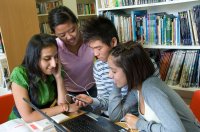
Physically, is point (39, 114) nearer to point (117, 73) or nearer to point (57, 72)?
point (57, 72)

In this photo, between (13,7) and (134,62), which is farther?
(13,7)

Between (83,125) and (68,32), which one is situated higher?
(68,32)

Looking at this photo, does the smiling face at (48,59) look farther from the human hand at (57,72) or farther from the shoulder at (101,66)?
the shoulder at (101,66)

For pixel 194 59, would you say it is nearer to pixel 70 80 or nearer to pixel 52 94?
pixel 70 80

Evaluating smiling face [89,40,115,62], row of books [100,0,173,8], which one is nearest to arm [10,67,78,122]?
smiling face [89,40,115,62]

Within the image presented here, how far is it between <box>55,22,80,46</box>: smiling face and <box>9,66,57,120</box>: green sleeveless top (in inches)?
12.1

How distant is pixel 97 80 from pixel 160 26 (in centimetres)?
87

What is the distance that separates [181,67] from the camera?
191 centimetres

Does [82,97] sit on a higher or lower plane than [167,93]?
lower

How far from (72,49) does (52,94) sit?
436mm

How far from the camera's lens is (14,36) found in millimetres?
2246

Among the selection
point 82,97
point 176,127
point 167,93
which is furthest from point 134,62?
point 82,97

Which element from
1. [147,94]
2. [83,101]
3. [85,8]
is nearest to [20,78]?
[83,101]

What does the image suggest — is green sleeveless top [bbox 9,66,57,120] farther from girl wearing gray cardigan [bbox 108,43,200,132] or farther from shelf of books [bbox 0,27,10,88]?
shelf of books [bbox 0,27,10,88]
